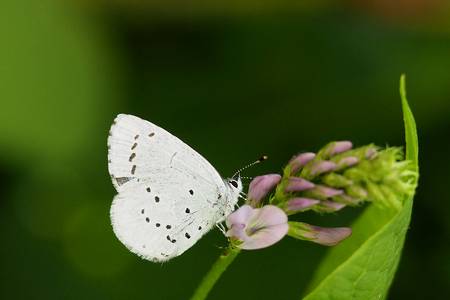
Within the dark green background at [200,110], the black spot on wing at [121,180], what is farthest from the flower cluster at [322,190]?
the dark green background at [200,110]

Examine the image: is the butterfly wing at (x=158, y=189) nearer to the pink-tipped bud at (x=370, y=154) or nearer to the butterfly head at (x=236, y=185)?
the butterfly head at (x=236, y=185)

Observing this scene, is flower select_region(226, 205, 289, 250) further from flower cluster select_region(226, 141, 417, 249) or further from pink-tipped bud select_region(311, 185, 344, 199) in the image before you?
pink-tipped bud select_region(311, 185, 344, 199)

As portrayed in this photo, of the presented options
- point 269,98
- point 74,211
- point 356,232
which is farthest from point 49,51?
point 356,232

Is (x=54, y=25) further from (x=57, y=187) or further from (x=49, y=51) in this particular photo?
(x=57, y=187)

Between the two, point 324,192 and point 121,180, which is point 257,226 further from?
point 121,180

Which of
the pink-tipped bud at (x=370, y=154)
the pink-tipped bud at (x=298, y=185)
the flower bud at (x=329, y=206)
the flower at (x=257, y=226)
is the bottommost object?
the flower at (x=257, y=226)

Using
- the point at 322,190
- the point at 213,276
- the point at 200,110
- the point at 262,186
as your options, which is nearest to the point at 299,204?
the point at 322,190
